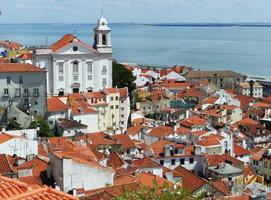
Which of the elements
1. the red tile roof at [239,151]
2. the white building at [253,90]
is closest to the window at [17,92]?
the red tile roof at [239,151]

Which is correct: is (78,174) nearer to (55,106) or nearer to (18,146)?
(18,146)

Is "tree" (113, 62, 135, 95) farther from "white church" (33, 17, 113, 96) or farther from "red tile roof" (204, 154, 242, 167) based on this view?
"red tile roof" (204, 154, 242, 167)

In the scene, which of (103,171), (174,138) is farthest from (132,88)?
(103,171)

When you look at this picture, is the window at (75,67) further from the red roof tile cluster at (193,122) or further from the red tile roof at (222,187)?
the red tile roof at (222,187)

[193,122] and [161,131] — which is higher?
[161,131]

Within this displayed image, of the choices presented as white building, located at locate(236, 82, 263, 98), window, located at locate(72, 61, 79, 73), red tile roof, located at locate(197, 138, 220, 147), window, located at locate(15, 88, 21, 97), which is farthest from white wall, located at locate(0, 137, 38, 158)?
white building, located at locate(236, 82, 263, 98)

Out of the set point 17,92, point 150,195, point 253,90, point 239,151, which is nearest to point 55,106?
point 17,92

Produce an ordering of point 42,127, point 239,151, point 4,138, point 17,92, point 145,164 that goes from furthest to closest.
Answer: point 17,92
point 239,151
point 42,127
point 4,138
point 145,164

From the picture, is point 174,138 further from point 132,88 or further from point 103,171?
point 132,88
